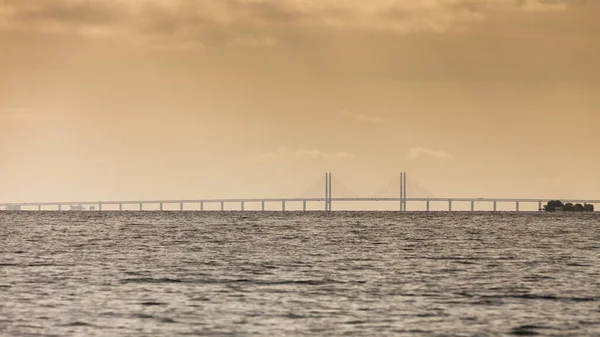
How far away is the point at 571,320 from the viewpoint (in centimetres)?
4228

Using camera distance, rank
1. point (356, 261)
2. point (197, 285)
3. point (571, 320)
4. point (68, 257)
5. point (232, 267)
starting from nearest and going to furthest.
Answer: point (571, 320), point (197, 285), point (232, 267), point (356, 261), point (68, 257)

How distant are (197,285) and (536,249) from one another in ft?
149

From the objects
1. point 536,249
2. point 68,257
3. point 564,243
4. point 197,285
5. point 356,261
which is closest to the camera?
point 197,285

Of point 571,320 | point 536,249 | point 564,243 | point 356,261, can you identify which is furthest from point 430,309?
point 564,243

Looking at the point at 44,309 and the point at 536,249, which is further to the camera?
the point at 536,249

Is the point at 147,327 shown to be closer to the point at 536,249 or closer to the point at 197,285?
the point at 197,285

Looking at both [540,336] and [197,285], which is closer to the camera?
[540,336]

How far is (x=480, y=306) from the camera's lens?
46.2 m

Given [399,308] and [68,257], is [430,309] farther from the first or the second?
[68,257]

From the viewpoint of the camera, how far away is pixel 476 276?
6203 cm

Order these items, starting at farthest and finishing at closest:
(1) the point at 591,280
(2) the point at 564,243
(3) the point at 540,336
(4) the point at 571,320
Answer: (2) the point at 564,243, (1) the point at 591,280, (4) the point at 571,320, (3) the point at 540,336

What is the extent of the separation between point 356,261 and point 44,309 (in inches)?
1333

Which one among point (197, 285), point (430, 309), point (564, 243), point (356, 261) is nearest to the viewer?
point (430, 309)

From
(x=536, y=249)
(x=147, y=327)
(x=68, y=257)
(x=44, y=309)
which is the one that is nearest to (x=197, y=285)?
(x=44, y=309)
